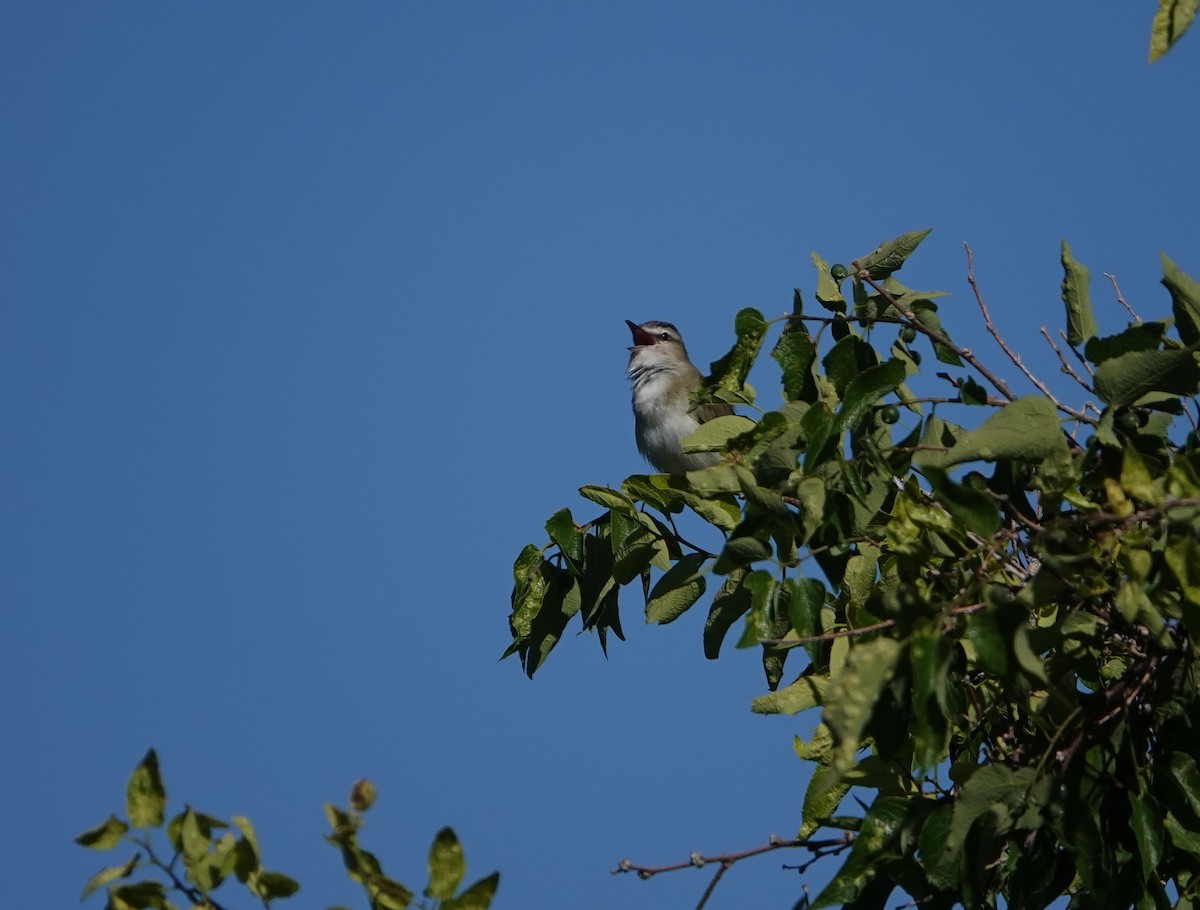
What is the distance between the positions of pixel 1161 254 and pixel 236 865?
232 centimetres

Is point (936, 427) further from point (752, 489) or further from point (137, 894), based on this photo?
point (137, 894)

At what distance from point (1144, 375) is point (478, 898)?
178cm

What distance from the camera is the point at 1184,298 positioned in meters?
3.17

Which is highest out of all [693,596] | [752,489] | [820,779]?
[693,596]

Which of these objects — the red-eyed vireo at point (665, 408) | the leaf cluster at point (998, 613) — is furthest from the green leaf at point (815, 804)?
the red-eyed vireo at point (665, 408)

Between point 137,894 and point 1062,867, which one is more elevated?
point 137,894

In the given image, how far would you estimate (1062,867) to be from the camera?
130 inches

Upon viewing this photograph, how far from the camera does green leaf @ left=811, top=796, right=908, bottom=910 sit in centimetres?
291

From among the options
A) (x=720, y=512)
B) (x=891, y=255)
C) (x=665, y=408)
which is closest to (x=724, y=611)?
(x=720, y=512)

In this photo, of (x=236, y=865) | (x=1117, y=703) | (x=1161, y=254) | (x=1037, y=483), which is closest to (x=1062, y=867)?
(x=1117, y=703)

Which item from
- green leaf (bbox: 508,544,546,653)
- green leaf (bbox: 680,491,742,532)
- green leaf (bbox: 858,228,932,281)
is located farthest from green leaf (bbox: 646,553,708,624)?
green leaf (bbox: 858,228,932,281)

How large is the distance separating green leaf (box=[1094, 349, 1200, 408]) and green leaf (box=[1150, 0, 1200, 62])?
3.59 ft

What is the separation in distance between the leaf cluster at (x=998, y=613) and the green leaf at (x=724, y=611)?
30 centimetres

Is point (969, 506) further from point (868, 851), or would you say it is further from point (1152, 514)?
point (868, 851)
